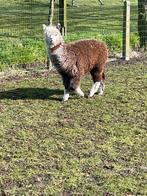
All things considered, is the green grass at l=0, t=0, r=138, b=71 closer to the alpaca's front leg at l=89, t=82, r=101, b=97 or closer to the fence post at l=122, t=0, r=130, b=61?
the fence post at l=122, t=0, r=130, b=61

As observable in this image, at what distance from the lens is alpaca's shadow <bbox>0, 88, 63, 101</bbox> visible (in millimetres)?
8312

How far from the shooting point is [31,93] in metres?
8.57

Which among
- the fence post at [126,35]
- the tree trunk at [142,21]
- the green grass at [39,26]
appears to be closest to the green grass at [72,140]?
the green grass at [39,26]

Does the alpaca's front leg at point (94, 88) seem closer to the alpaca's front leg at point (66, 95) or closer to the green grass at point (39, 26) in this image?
the alpaca's front leg at point (66, 95)

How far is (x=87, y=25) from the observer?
1600 cm

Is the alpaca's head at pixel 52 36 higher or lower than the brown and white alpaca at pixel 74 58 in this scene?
higher

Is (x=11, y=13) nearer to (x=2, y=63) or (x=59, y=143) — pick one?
(x=2, y=63)

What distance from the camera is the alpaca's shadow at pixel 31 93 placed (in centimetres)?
831

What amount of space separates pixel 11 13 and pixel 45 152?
39.9ft

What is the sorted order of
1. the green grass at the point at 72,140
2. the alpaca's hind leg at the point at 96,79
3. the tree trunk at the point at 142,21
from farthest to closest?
1. the tree trunk at the point at 142,21
2. the alpaca's hind leg at the point at 96,79
3. the green grass at the point at 72,140

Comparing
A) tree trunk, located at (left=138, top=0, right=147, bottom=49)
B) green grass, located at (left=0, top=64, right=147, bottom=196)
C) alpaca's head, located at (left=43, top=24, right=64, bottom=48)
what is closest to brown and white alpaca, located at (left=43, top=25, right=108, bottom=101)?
alpaca's head, located at (left=43, top=24, right=64, bottom=48)

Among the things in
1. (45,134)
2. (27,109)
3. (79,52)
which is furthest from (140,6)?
(45,134)

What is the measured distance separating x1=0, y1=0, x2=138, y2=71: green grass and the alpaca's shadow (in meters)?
1.52

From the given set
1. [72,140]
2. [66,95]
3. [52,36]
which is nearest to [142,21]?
[66,95]
